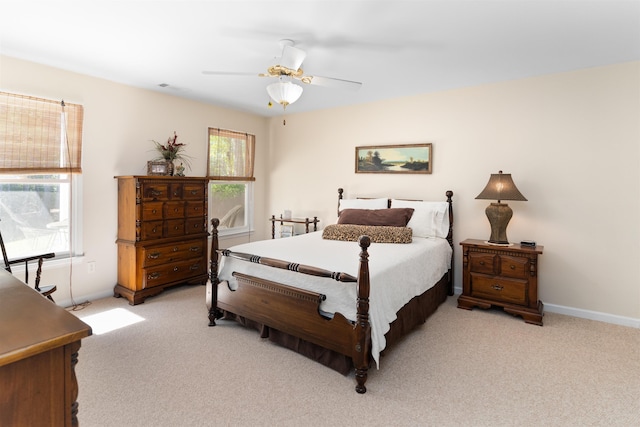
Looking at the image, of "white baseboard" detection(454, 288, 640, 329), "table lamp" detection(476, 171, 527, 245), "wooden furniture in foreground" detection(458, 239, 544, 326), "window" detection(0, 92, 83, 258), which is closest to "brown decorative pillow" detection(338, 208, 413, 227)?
"wooden furniture in foreground" detection(458, 239, 544, 326)

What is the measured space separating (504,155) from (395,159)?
1.27 metres

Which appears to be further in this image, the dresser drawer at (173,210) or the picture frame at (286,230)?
the picture frame at (286,230)

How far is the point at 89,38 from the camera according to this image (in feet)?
8.97

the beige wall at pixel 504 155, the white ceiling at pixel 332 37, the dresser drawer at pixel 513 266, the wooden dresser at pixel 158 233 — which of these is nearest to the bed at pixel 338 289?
the dresser drawer at pixel 513 266

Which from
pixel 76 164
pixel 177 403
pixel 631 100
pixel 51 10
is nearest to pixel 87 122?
pixel 76 164

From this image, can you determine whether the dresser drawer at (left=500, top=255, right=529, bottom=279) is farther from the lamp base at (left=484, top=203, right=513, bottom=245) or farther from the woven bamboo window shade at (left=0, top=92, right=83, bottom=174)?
the woven bamboo window shade at (left=0, top=92, right=83, bottom=174)

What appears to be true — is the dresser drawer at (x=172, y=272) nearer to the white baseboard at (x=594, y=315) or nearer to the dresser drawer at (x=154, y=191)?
the dresser drawer at (x=154, y=191)

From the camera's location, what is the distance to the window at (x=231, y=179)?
5.02m

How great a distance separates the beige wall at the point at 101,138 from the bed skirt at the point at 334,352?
5.69 feet

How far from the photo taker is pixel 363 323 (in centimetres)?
217

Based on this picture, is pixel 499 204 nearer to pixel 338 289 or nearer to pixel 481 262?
pixel 481 262

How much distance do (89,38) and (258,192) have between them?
129 inches

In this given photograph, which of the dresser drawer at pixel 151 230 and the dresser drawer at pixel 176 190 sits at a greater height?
the dresser drawer at pixel 176 190

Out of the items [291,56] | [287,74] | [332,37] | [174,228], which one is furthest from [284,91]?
[174,228]
